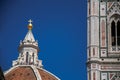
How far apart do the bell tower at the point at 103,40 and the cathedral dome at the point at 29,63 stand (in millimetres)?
23418

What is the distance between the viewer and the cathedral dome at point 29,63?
4809 centimetres

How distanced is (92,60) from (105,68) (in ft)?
2.23

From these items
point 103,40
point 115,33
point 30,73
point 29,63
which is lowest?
point 30,73

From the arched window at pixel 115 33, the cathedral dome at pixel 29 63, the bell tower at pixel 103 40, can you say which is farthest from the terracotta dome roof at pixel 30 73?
the arched window at pixel 115 33

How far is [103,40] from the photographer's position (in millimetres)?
24312

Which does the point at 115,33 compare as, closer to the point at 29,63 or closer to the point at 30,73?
the point at 30,73

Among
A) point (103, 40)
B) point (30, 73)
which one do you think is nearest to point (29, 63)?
point (30, 73)

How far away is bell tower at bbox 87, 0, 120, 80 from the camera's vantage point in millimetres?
23703

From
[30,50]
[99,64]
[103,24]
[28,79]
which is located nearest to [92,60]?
[99,64]

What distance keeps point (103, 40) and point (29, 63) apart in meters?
27.3

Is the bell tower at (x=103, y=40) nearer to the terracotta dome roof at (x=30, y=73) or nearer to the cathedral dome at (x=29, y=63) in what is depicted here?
the terracotta dome roof at (x=30, y=73)

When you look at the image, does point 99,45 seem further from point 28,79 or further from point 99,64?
point 28,79

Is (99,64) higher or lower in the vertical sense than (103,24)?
lower

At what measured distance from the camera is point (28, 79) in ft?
153
